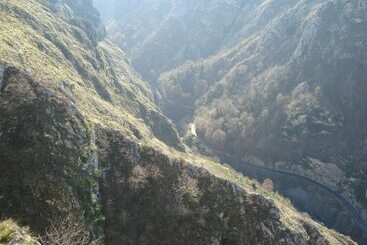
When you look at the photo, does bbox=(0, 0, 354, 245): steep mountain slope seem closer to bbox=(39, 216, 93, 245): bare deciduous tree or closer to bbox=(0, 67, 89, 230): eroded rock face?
bbox=(0, 67, 89, 230): eroded rock face

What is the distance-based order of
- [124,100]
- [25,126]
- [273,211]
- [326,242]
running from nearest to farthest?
[25,126], [273,211], [326,242], [124,100]

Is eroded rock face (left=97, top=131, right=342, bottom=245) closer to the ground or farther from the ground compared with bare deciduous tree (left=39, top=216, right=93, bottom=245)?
farther from the ground

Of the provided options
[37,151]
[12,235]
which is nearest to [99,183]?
[37,151]

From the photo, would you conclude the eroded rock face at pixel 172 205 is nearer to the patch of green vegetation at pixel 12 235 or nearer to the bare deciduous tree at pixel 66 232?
the bare deciduous tree at pixel 66 232

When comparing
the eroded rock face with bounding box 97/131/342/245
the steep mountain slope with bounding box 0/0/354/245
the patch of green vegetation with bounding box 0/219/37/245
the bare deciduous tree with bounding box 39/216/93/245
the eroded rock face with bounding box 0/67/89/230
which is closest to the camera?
the patch of green vegetation with bounding box 0/219/37/245


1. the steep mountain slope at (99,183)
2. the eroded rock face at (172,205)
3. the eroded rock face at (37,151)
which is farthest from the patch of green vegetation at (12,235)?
the eroded rock face at (172,205)

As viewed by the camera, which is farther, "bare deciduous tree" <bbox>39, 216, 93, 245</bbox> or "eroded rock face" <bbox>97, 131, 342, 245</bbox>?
"eroded rock face" <bbox>97, 131, 342, 245</bbox>

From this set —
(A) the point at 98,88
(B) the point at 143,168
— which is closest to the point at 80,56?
(A) the point at 98,88

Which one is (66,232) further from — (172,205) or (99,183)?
(172,205)

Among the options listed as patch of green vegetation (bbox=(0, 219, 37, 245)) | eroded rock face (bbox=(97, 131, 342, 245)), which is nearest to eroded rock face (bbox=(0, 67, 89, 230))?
eroded rock face (bbox=(97, 131, 342, 245))

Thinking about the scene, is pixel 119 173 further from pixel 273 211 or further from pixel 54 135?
pixel 273 211

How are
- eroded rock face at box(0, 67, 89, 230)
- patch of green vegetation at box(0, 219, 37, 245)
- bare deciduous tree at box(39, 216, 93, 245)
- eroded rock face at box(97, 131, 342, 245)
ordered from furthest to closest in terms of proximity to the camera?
eroded rock face at box(97, 131, 342, 245) → eroded rock face at box(0, 67, 89, 230) → bare deciduous tree at box(39, 216, 93, 245) → patch of green vegetation at box(0, 219, 37, 245)
